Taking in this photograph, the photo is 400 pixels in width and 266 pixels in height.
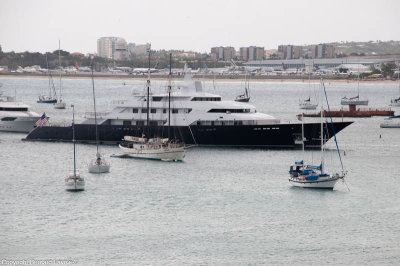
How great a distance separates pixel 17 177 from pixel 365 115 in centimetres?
7041

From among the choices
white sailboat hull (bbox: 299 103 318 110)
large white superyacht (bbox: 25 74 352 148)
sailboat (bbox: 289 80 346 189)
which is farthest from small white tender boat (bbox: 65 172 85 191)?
white sailboat hull (bbox: 299 103 318 110)

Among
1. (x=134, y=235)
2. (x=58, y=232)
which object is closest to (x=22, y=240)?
(x=58, y=232)

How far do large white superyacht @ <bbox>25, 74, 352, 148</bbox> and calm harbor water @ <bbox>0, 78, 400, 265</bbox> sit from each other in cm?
451

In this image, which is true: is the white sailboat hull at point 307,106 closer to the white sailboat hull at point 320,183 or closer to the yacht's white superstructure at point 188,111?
the yacht's white superstructure at point 188,111

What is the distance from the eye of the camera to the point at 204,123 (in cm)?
7288

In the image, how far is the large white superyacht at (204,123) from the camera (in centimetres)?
7194

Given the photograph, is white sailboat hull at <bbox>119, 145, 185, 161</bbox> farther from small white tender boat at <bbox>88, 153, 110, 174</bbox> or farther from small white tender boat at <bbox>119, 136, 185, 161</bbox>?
small white tender boat at <bbox>88, 153, 110, 174</bbox>

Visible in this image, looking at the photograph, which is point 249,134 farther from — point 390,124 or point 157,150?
point 390,124

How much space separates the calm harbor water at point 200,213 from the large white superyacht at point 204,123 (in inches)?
178

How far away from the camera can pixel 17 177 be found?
57.8 meters

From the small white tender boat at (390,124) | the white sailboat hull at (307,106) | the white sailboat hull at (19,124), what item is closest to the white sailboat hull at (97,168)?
the white sailboat hull at (19,124)

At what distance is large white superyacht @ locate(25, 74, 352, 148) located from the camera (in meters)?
71.9

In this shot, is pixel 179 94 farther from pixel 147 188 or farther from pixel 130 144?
pixel 147 188

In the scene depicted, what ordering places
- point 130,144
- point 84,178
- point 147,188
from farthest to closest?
point 130,144
point 84,178
point 147,188
